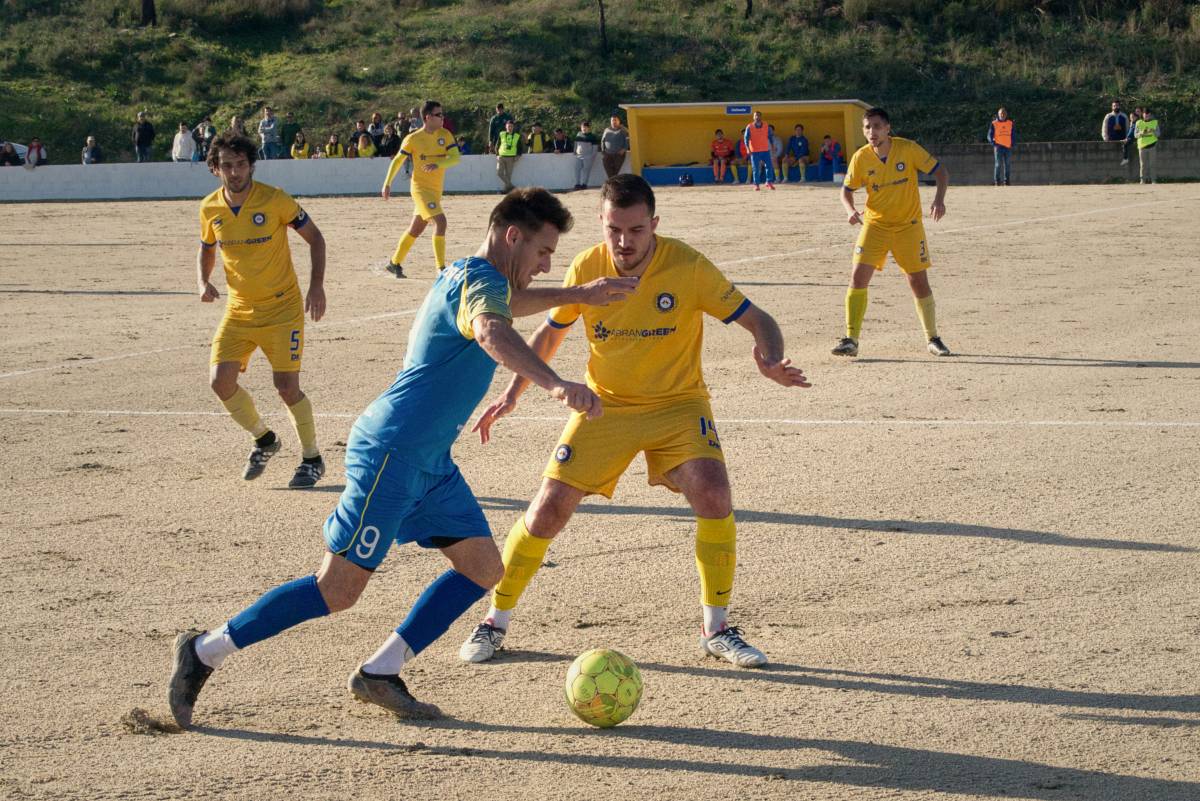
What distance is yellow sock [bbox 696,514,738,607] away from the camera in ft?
19.7

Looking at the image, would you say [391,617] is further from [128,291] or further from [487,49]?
[487,49]

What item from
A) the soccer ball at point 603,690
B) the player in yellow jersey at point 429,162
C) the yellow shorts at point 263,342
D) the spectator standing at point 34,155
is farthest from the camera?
the spectator standing at point 34,155

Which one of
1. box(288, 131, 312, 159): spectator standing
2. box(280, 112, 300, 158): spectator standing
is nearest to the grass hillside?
box(280, 112, 300, 158): spectator standing

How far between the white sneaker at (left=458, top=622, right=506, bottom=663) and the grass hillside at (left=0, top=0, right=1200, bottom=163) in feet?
145

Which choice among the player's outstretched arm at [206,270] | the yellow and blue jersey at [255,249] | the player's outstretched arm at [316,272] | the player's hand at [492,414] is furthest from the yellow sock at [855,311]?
the player's hand at [492,414]

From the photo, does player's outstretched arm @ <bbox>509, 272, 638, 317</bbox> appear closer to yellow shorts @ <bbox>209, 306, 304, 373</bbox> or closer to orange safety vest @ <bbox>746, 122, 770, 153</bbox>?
yellow shorts @ <bbox>209, 306, 304, 373</bbox>

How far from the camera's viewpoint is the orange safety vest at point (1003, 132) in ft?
121

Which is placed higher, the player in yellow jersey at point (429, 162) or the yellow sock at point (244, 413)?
the player in yellow jersey at point (429, 162)

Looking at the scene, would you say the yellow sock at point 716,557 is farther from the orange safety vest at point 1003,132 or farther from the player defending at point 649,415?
the orange safety vest at point 1003,132

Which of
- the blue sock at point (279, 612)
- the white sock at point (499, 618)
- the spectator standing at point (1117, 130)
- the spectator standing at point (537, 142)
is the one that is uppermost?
the spectator standing at point (537, 142)

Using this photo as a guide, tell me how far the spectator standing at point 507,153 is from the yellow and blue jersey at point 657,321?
105 feet

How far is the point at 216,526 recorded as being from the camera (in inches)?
326

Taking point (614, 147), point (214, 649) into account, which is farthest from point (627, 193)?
point (614, 147)

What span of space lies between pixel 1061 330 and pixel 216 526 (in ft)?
31.5
